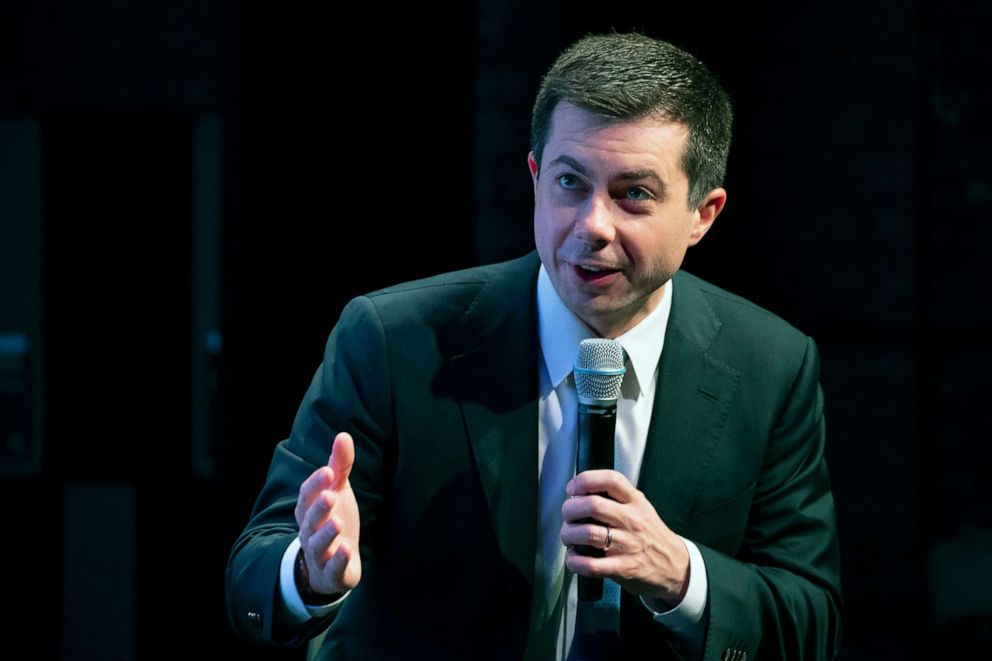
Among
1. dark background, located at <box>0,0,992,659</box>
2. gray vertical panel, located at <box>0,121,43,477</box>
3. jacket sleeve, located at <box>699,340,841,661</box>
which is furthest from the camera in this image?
gray vertical panel, located at <box>0,121,43,477</box>

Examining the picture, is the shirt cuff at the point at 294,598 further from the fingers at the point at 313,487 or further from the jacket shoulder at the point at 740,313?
the jacket shoulder at the point at 740,313

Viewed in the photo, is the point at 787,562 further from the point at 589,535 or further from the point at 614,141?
the point at 614,141

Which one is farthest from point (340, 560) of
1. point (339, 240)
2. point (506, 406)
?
point (339, 240)

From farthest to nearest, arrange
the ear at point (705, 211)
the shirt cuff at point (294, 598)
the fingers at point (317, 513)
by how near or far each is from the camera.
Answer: the ear at point (705, 211) < the shirt cuff at point (294, 598) < the fingers at point (317, 513)

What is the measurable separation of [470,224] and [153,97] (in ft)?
4.07

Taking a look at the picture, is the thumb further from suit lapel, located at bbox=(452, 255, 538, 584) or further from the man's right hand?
suit lapel, located at bbox=(452, 255, 538, 584)

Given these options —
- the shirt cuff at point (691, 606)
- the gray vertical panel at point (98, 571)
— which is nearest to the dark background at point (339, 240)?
the gray vertical panel at point (98, 571)

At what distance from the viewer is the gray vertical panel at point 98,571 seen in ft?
11.8

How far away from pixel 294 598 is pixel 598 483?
0.43m

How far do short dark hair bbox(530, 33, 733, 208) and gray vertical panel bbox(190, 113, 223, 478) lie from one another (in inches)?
80.8

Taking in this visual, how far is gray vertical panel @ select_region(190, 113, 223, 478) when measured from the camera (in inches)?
139

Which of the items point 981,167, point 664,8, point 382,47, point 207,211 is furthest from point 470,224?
point 981,167

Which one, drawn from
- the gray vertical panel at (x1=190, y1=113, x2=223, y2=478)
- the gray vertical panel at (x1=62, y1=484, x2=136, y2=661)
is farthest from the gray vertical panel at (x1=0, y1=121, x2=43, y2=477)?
the gray vertical panel at (x1=190, y1=113, x2=223, y2=478)

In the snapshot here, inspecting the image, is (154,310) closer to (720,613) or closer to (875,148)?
(875,148)
